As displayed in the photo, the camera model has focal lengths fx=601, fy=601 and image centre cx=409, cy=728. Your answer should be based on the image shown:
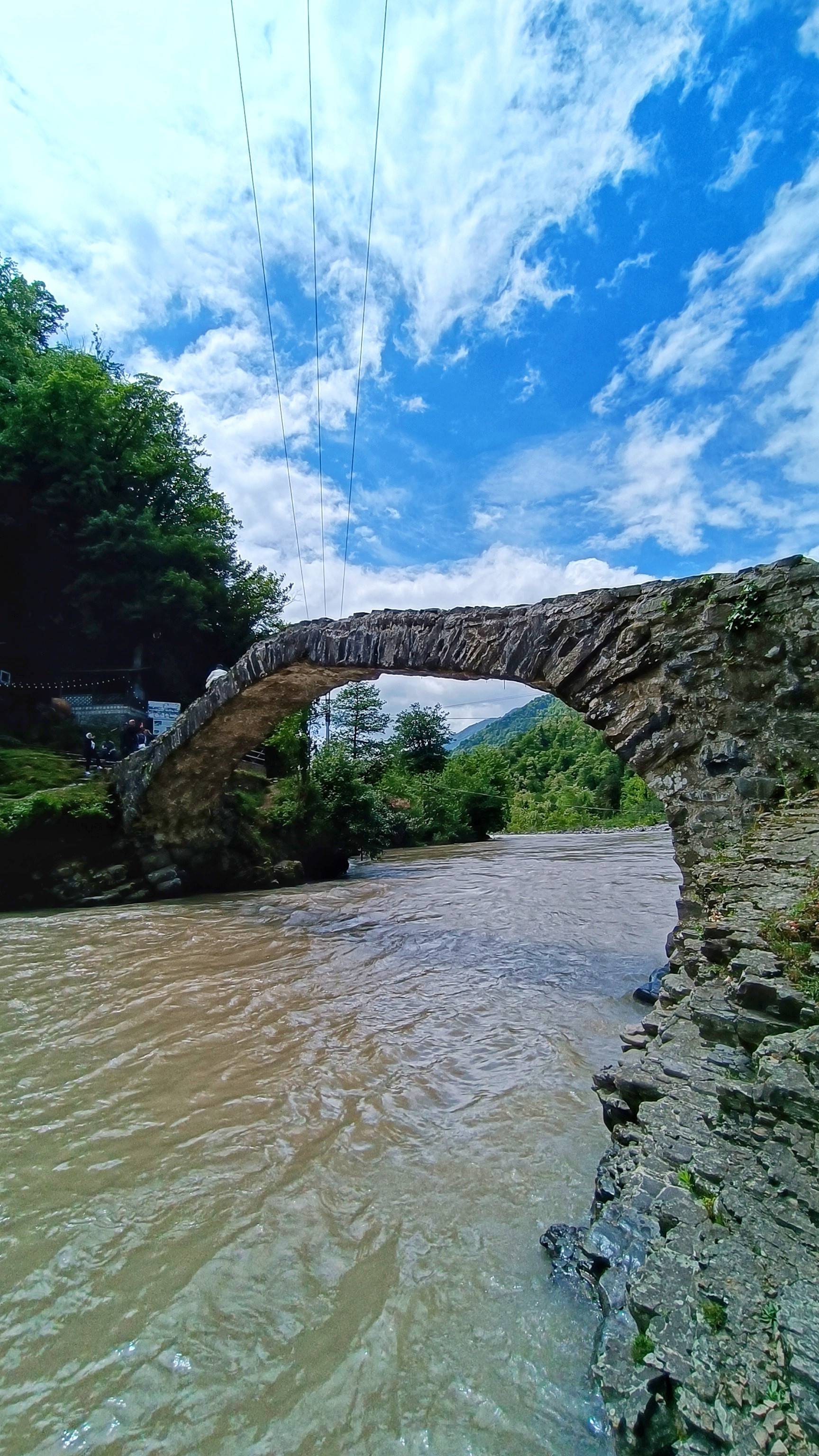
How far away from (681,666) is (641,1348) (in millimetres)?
4451

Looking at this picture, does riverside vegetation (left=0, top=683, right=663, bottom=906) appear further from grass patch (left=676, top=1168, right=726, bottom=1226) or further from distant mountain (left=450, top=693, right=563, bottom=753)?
distant mountain (left=450, top=693, right=563, bottom=753)

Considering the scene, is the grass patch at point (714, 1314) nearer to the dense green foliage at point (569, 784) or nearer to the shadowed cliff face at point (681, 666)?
the shadowed cliff face at point (681, 666)

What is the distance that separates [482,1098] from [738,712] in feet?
11.0

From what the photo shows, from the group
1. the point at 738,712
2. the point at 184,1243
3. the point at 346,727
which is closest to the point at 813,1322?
the point at 184,1243

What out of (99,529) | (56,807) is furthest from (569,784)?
(56,807)

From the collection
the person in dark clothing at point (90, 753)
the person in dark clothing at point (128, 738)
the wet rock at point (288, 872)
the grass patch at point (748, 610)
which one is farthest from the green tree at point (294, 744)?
the grass patch at point (748, 610)

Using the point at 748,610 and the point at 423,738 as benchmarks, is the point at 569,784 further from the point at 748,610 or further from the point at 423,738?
the point at 748,610

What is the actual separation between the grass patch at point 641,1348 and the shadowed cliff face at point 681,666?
11.8ft

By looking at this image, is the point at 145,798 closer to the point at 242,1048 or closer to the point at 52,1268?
the point at 242,1048

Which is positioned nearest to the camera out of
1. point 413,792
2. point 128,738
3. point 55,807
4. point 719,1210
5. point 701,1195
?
point 719,1210

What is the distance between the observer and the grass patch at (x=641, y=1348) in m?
1.24

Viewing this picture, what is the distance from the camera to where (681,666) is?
4.93 m

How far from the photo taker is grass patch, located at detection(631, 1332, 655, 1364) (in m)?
1.24

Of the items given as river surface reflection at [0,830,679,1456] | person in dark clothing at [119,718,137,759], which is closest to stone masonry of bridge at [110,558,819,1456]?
river surface reflection at [0,830,679,1456]
